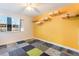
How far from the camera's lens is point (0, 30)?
877 mm

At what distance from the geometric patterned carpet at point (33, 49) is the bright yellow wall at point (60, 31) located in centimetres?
8

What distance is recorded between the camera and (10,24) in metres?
0.90

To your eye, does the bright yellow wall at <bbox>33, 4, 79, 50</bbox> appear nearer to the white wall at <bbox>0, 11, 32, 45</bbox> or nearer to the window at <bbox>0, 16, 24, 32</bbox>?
the white wall at <bbox>0, 11, 32, 45</bbox>

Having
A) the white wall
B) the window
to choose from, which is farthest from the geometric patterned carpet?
the window

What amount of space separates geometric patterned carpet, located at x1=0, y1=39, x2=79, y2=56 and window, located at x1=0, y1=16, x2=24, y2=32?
189 mm

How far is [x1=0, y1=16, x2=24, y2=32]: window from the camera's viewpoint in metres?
0.89

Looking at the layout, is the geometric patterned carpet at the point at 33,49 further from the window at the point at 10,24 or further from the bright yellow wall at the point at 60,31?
the window at the point at 10,24

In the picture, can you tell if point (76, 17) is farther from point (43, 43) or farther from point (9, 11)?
point (9, 11)

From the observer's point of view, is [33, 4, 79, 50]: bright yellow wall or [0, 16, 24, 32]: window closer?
[0, 16, 24, 32]: window

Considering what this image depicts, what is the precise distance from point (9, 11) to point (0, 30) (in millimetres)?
242

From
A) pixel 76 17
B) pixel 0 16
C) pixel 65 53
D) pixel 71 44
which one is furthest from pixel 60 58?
pixel 0 16

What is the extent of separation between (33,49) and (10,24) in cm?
46

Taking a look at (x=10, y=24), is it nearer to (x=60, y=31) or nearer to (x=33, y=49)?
(x=33, y=49)

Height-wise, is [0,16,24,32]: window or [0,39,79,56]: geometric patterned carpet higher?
[0,16,24,32]: window
